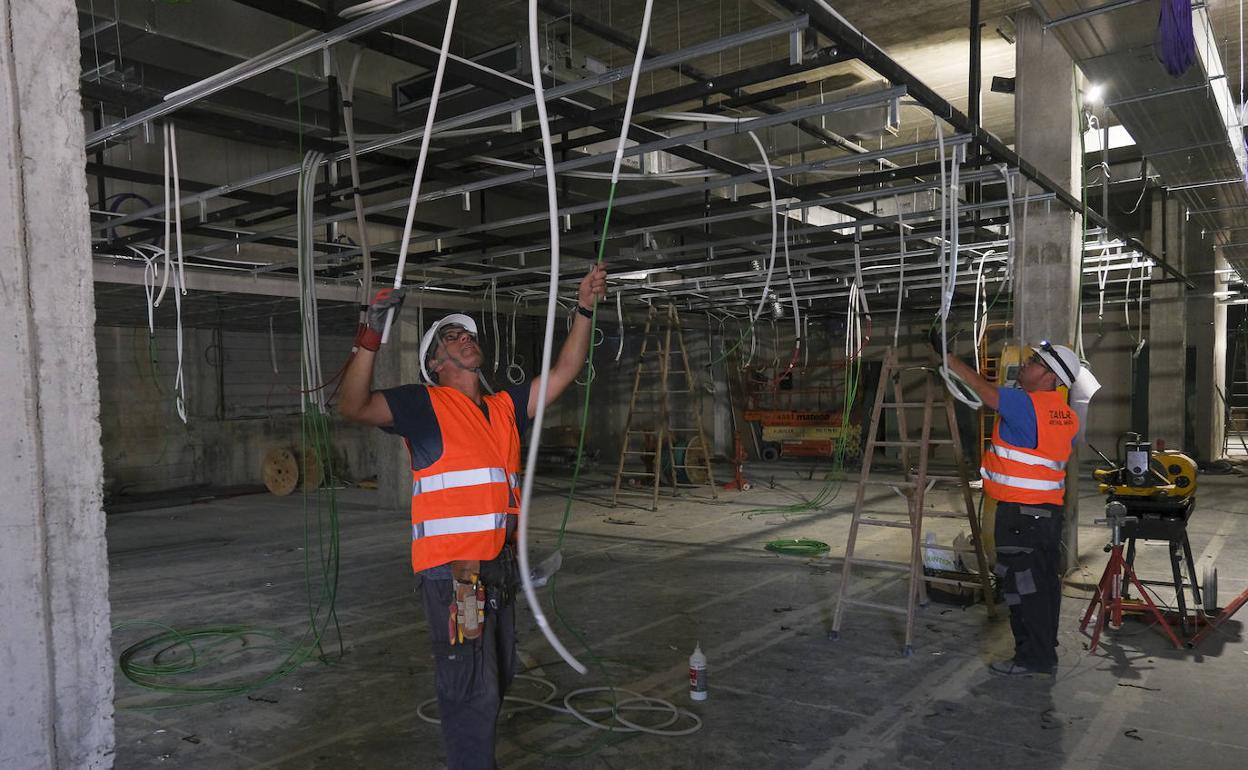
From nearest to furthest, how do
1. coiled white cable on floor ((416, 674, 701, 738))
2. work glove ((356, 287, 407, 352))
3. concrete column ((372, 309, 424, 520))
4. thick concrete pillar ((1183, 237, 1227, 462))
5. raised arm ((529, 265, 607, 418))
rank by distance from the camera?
work glove ((356, 287, 407, 352)) → raised arm ((529, 265, 607, 418)) → coiled white cable on floor ((416, 674, 701, 738)) → concrete column ((372, 309, 424, 520)) → thick concrete pillar ((1183, 237, 1227, 462))

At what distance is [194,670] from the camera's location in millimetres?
4238

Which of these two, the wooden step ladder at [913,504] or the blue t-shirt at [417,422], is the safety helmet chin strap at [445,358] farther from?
the wooden step ladder at [913,504]

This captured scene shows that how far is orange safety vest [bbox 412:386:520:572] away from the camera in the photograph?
238 centimetres

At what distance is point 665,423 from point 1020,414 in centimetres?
648

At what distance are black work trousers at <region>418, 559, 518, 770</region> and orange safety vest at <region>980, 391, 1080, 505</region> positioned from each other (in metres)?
2.75

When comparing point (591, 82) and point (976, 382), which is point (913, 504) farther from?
point (591, 82)

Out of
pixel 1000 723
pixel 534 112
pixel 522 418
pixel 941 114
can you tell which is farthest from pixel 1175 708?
pixel 534 112

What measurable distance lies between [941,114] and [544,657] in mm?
3236

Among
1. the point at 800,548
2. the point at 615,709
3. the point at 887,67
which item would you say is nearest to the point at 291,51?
the point at 887,67

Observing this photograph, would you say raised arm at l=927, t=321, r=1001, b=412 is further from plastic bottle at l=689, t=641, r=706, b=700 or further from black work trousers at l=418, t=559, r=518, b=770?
black work trousers at l=418, t=559, r=518, b=770

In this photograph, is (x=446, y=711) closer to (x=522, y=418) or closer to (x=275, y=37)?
(x=522, y=418)

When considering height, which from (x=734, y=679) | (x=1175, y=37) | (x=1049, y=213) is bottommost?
(x=734, y=679)

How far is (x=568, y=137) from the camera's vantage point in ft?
16.2

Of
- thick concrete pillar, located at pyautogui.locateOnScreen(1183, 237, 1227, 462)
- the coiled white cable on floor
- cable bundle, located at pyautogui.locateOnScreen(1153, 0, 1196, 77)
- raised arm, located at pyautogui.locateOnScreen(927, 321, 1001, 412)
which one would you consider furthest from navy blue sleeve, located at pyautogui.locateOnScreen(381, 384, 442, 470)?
thick concrete pillar, located at pyautogui.locateOnScreen(1183, 237, 1227, 462)
